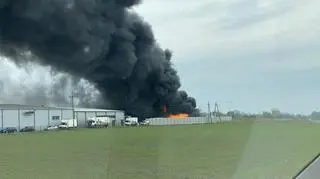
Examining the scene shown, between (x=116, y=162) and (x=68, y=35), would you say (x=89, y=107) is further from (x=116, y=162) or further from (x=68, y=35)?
(x=116, y=162)

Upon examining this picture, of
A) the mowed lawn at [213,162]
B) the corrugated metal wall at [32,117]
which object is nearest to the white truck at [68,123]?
the corrugated metal wall at [32,117]

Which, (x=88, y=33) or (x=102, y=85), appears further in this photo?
(x=102, y=85)

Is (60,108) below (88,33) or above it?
below

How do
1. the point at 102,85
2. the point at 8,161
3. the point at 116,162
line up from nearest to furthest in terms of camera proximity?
the point at 116,162
the point at 8,161
the point at 102,85

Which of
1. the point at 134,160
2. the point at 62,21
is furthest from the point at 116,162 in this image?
the point at 62,21

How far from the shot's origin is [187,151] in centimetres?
1650

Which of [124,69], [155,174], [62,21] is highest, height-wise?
[62,21]

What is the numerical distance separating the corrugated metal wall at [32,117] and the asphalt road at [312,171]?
5284cm

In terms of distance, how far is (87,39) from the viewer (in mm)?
60188

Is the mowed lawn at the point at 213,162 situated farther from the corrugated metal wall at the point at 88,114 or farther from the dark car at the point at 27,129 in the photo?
the corrugated metal wall at the point at 88,114

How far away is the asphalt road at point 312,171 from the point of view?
3.87 metres

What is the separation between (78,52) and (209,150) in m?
45.9

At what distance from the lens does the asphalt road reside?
387 centimetres

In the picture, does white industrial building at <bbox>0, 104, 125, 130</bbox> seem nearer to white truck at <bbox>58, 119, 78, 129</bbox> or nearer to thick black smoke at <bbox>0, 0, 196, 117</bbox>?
white truck at <bbox>58, 119, 78, 129</bbox>
